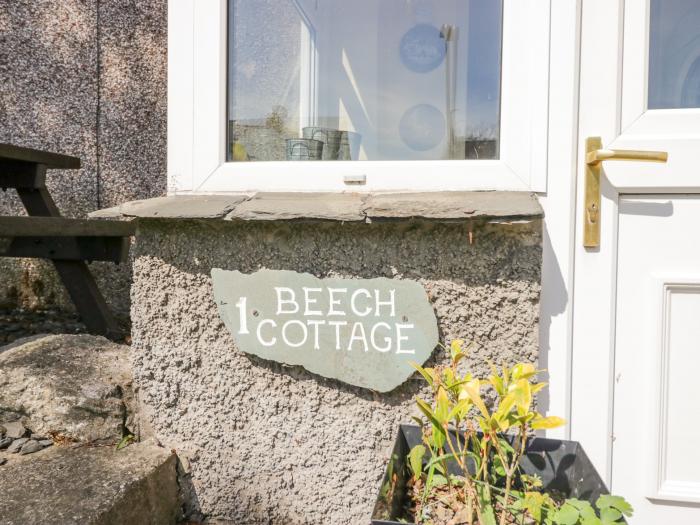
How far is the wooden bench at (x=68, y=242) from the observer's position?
2367 millimetres

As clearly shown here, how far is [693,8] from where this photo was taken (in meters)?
1.37

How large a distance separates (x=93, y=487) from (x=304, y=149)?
3.42ft

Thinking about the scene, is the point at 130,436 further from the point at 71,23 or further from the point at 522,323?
the point at 71,23

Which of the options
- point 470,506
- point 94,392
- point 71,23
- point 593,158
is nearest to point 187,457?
point 94,392

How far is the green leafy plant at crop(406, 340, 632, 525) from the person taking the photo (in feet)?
3.05

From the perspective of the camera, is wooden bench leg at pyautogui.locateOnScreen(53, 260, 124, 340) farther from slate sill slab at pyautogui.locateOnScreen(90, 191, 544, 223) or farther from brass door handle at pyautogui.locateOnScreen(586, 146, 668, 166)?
brass door handle at pyautogui.locateOnScreen(586, 146, 668, 166)

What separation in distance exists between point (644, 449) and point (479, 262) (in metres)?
0.67

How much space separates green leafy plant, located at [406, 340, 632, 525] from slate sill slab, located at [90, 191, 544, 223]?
359 millimetres

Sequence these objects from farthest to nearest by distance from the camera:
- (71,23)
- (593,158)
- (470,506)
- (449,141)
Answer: (71,23), (449,141), (593,158), (470,506)

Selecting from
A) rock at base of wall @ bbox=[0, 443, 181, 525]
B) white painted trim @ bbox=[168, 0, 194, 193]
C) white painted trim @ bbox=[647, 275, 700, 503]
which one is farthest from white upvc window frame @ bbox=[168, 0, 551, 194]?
rock at base of wall @ bbox=[0, 443, 181, 525]

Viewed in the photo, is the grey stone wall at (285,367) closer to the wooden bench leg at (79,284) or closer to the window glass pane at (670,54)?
the window glass pane at (670,54)

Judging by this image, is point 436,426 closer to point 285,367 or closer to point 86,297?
point 285,367

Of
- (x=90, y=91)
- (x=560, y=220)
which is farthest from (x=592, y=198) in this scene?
(x=90, y=91)

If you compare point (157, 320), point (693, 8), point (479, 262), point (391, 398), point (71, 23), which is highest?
point (71, 23)
